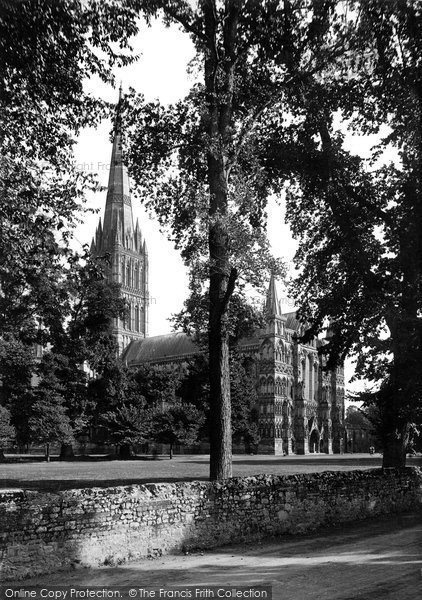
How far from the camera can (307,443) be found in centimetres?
10969

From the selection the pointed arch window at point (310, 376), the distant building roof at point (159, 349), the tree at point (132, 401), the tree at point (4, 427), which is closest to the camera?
the tree at point (4, 427)

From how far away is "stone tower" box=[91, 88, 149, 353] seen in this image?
5497 inches

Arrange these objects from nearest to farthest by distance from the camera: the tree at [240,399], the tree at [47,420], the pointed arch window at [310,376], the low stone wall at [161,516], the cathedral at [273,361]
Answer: the low stone wall at [161,516]
the tree at [47,420]
the tree at [240,399]
the cathedral at [273,361]
the pointed arch window at [310,376]

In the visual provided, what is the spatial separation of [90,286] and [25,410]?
137 feet

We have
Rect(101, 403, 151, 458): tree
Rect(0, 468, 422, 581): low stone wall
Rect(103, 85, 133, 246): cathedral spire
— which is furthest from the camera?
Rect(103, 85, 133, 246): cathedral spire

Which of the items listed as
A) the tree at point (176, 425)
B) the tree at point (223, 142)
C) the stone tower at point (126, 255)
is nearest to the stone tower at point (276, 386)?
the stone tower at point (126, 255)

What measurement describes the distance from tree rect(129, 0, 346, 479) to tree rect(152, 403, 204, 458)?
4145 centimetres

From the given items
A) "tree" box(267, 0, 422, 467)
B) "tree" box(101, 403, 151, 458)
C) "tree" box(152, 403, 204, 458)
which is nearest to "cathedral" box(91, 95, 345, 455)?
"tree" box(152, 403, 204, 458)

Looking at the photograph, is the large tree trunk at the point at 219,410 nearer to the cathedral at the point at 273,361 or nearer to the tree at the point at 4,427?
the tree at the point at 4,427

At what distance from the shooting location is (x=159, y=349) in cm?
13488

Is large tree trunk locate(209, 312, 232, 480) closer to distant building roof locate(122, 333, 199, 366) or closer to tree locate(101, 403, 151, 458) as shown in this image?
tree locate(101, 403, 151, 458)

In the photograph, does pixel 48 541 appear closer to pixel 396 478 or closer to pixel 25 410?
pixel 396 478

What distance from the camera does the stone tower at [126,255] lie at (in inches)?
5497

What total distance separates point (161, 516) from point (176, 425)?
157 feet
